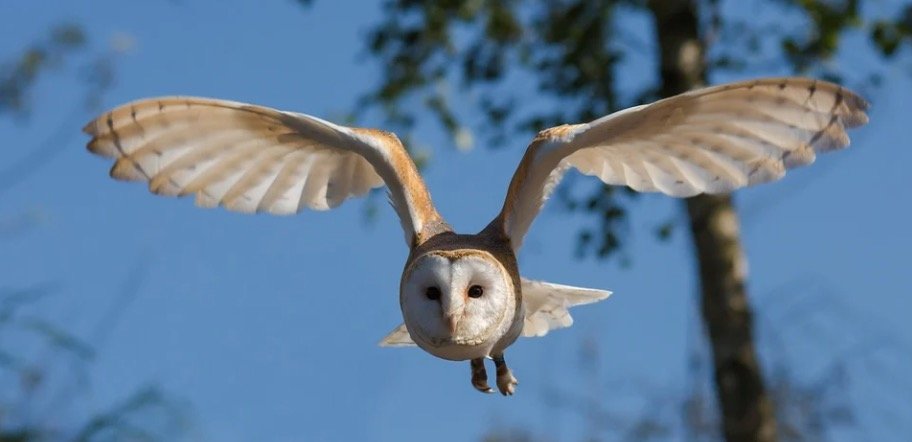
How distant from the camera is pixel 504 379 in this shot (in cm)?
350

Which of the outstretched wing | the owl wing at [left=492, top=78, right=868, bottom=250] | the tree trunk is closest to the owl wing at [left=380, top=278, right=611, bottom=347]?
the outstretched wing

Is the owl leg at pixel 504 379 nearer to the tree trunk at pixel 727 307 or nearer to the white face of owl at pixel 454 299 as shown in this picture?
the white face of owl at pixel 454 299

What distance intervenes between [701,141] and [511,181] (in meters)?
0.52

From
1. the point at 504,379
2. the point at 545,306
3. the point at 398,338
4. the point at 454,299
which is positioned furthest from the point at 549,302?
the point at 454,299

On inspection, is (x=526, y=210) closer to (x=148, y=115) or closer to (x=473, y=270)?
(x=473, y=270)

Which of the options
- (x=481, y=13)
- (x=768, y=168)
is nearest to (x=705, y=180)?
(x=768, y=168)

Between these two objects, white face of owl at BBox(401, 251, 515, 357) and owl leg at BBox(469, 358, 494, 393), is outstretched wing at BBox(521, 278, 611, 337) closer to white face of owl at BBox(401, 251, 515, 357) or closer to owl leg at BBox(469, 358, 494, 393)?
owl leg at BBox(469, 358, 494, 393)

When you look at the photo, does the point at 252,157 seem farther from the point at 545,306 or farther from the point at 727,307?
Answer: the point at 727,307

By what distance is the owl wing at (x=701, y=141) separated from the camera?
3.43 m

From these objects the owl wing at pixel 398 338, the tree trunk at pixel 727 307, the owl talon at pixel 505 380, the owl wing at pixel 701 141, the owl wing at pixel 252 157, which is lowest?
the owl talon at pixel 505 380

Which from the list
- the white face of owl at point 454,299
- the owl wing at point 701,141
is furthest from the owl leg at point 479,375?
the owl wing at point 701,141

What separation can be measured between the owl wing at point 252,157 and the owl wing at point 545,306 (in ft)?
1.23

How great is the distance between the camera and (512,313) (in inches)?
132

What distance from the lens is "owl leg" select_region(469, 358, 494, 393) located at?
3453mm
